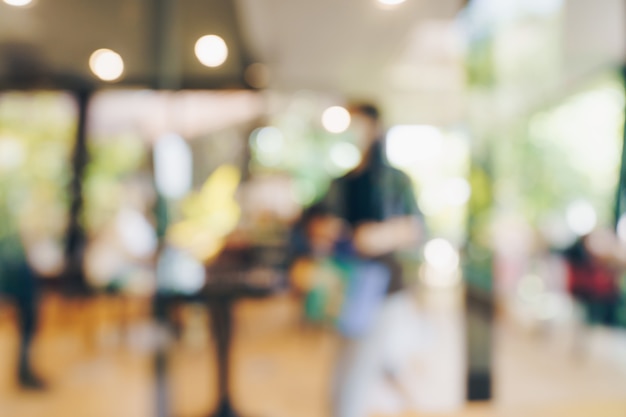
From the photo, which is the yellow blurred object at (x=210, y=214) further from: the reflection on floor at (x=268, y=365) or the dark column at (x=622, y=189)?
the dark column at (x=622, y=189)

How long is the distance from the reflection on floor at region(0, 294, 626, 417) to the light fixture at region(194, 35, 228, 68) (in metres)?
2.30

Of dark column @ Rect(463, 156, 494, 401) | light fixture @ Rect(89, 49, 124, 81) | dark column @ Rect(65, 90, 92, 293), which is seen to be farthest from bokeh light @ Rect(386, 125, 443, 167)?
dark column @ Rect(65, 90, 92, 293)

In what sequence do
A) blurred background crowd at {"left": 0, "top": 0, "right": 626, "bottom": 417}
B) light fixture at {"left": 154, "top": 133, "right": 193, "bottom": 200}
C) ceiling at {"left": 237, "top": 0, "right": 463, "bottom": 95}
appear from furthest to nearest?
ceiling at {"left": 237, "top": 0, "right": 463, "bottom": 95} < light fixture at {"left": 154, "top": 133, "right": 193, "bottom": 200} < blurred background crowd at {"left": 0, "top": 0, "right": 626, "bottom": 417}

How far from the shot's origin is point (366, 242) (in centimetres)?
215

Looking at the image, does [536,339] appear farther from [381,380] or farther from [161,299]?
[161,299]

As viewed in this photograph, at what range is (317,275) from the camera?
2.47 m

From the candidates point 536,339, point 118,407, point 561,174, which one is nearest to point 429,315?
point 536,339

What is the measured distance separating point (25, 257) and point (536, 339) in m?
4.37

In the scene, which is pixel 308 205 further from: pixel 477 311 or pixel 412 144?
pixel 477 311

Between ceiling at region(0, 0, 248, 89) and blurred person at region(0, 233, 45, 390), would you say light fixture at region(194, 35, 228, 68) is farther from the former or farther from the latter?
blurred person at region(0, 233, 45, 390)

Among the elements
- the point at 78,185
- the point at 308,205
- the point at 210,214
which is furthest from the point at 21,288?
the point at 308,205

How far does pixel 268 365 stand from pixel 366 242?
7.46 ft

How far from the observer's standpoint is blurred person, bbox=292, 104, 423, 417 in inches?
82.0

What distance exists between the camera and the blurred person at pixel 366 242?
6.84 feet
